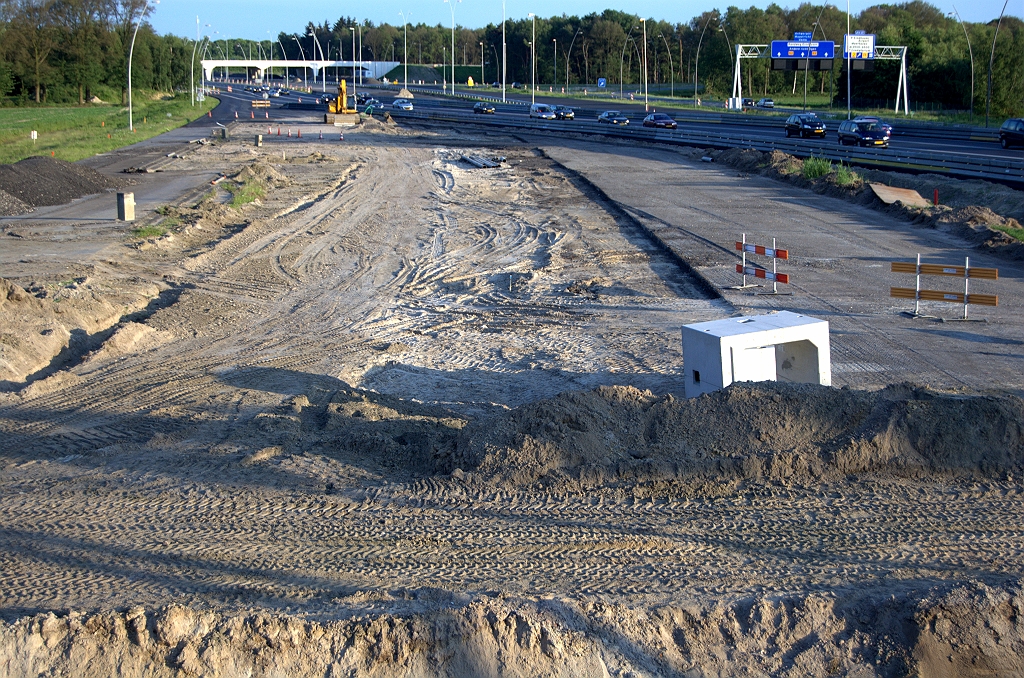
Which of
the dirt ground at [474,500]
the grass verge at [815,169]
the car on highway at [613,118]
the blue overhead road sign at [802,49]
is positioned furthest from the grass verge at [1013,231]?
the blue overhead road sign at [802,49]

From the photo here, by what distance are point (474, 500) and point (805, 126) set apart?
46359 millimetres

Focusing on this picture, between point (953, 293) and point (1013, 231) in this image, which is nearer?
point (953, 293)

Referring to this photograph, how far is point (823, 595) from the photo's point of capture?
20.2 feet

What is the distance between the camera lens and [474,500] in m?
7.98

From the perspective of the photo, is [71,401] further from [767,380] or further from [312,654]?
[767,380]

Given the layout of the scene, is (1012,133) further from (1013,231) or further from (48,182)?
(48,182)

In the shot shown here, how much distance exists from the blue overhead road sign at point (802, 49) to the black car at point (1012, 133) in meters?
23.6

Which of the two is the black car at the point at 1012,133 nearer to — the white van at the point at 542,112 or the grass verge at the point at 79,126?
the white van at the point at 542,112

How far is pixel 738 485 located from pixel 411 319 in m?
8.39

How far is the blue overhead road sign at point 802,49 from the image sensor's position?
6366cm

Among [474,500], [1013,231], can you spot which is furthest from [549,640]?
[1013,231]

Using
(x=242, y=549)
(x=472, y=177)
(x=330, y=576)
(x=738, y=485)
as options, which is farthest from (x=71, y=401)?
(x=472, y=177)

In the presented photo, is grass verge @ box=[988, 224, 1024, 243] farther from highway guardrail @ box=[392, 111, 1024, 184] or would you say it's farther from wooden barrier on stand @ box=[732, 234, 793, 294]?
wooden barrier on stand @ box=[732, 234, 793, 294]

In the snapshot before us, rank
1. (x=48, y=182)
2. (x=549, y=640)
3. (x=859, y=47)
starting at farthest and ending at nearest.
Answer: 1. (x=859, y=47)
2. (x=48, y=182)
3. (x=549, y=640)
